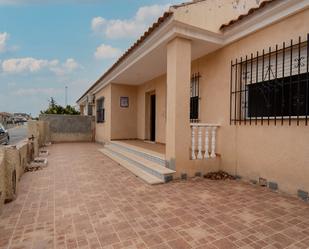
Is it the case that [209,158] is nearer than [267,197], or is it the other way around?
[267,197]

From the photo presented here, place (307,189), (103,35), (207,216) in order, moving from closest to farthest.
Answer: (207,216)
(307,189)
(103,35)

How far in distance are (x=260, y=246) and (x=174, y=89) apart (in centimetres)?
333

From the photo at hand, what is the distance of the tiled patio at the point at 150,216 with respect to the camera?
2.26 metres

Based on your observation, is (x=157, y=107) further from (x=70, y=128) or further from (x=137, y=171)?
(x=70, y=128)

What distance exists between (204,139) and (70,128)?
10.2 meters

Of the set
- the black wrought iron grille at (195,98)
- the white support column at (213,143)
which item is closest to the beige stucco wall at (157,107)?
the black wrought iron grille at (195,98)

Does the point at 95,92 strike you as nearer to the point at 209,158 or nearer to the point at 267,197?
the point at 209,158

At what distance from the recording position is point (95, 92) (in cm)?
1354

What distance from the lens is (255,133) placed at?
4.40m

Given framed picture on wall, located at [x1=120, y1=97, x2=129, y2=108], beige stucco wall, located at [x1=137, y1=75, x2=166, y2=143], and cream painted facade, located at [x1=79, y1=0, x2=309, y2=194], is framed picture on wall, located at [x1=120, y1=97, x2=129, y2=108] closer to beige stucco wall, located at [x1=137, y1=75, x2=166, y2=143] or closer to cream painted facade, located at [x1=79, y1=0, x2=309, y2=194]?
beige stucco wall, located at [x1=137, y1=75, x2=166, y2=143]

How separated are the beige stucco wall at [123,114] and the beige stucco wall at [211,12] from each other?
6.25 metres

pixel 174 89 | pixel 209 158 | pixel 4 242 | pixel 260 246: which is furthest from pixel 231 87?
pixel 4 242

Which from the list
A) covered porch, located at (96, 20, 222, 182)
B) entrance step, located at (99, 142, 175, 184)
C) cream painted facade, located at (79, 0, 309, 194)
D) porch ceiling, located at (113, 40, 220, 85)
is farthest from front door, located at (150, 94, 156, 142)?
cream painted facade, located at (79, 0, 309, 194)

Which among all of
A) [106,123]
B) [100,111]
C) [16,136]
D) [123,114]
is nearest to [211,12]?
[123,114]
